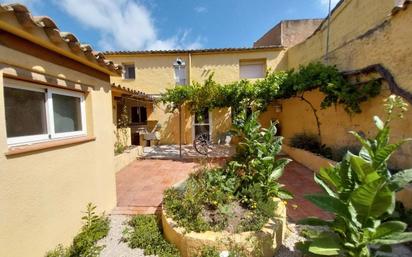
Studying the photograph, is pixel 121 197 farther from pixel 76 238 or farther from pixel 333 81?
pixel 333 81

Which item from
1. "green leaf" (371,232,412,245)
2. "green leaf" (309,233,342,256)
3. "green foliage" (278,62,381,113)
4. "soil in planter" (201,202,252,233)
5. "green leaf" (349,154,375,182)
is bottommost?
"soil in planter" (201,202,252,233)

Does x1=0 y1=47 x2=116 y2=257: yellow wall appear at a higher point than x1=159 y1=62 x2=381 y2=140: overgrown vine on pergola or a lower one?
lower

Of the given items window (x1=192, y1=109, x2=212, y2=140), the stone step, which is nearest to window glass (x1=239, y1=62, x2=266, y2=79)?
window (x1=192, y1=109, x2=212, y2=140)

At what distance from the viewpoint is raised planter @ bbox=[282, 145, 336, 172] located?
7.37m

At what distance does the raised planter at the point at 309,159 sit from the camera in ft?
24.2

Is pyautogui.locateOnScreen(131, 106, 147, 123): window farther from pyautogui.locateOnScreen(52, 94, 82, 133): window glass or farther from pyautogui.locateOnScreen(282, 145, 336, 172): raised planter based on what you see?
pyautogui.locateOnScreen(52, 94, 82, 133): window glass

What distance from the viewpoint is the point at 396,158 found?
18.4ft

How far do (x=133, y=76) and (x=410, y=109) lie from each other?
13662 millimetres

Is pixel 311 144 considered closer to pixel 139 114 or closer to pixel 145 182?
pixel 145 182

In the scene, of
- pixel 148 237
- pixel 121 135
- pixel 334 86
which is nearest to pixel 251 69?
pixel 334 86

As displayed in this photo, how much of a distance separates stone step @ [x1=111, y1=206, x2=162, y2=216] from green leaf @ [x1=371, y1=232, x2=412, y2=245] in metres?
3.91

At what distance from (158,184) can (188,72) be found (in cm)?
901

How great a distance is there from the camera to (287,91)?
994 centimetres

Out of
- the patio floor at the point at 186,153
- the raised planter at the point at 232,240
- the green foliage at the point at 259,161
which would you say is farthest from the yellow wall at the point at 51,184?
the patio floor at the point at 186,153
